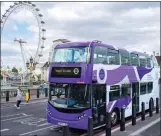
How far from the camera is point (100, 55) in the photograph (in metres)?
12.7

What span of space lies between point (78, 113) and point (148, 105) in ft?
26.1

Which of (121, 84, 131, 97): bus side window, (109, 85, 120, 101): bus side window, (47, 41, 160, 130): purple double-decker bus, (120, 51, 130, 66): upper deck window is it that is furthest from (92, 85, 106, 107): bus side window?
(120, 51, 130, 66): upper deck window

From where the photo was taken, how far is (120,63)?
14484 mm

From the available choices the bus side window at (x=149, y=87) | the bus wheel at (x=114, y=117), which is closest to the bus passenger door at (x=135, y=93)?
the bus side window at (x=149, y=87)

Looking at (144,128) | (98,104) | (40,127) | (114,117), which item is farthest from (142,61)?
(40,127)

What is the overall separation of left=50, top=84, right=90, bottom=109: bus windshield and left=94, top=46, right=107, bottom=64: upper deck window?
133 centimetres

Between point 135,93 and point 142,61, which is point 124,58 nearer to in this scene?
point 135,93

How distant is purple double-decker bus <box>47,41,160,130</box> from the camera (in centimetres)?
1178

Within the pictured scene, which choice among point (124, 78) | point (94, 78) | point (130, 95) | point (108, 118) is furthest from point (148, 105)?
point (108, 118)

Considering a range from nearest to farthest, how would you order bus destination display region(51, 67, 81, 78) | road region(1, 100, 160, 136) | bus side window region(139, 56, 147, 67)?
1. bus destination display region(51, 67, 81, 78)
2. road region(1, 100, 160, 136)
3. bus side window region(139, 56, 147, 67)

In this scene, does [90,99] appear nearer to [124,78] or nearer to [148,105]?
[124,78]

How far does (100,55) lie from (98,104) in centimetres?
208

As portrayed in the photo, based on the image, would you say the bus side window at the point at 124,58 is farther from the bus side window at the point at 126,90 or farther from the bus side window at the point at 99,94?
the bus side window at the point at 99,94

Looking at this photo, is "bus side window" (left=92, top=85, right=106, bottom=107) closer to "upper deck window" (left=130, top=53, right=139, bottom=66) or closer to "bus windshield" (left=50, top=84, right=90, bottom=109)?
"bus windshield" (left=50, top=84, right=90, bottom=109)
